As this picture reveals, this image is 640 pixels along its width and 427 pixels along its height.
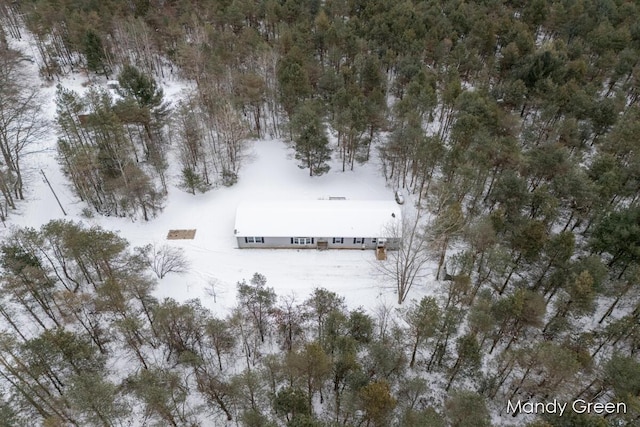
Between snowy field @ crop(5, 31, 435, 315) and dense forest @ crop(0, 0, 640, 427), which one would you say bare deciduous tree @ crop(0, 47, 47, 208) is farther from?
snowy field @ crop(5, 31, 435, 315)

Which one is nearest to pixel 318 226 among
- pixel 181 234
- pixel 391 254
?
pixel 391 254

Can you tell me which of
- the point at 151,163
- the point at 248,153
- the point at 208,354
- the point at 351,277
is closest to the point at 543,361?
the point at 351,277

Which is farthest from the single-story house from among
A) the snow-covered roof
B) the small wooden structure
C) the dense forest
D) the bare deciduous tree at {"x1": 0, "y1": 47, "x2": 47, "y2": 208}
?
the bare deciduous tree at {"x1": 0, "y1": 47, "x2": 47, "y2": 208}

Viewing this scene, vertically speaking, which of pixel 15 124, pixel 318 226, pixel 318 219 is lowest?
pixel 318 226

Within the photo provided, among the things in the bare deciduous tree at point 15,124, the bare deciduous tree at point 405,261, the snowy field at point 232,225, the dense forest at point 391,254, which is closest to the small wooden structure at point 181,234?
the snowy field at point 232,225

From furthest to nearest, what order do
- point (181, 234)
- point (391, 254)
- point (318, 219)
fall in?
1. point (181, 234)
2. point (318, 219)
3. point (391, 254)

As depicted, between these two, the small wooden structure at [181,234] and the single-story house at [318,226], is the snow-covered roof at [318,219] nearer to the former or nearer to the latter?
the single-story house at [318,226]

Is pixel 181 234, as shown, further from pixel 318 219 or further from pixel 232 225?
pixel 318 219
